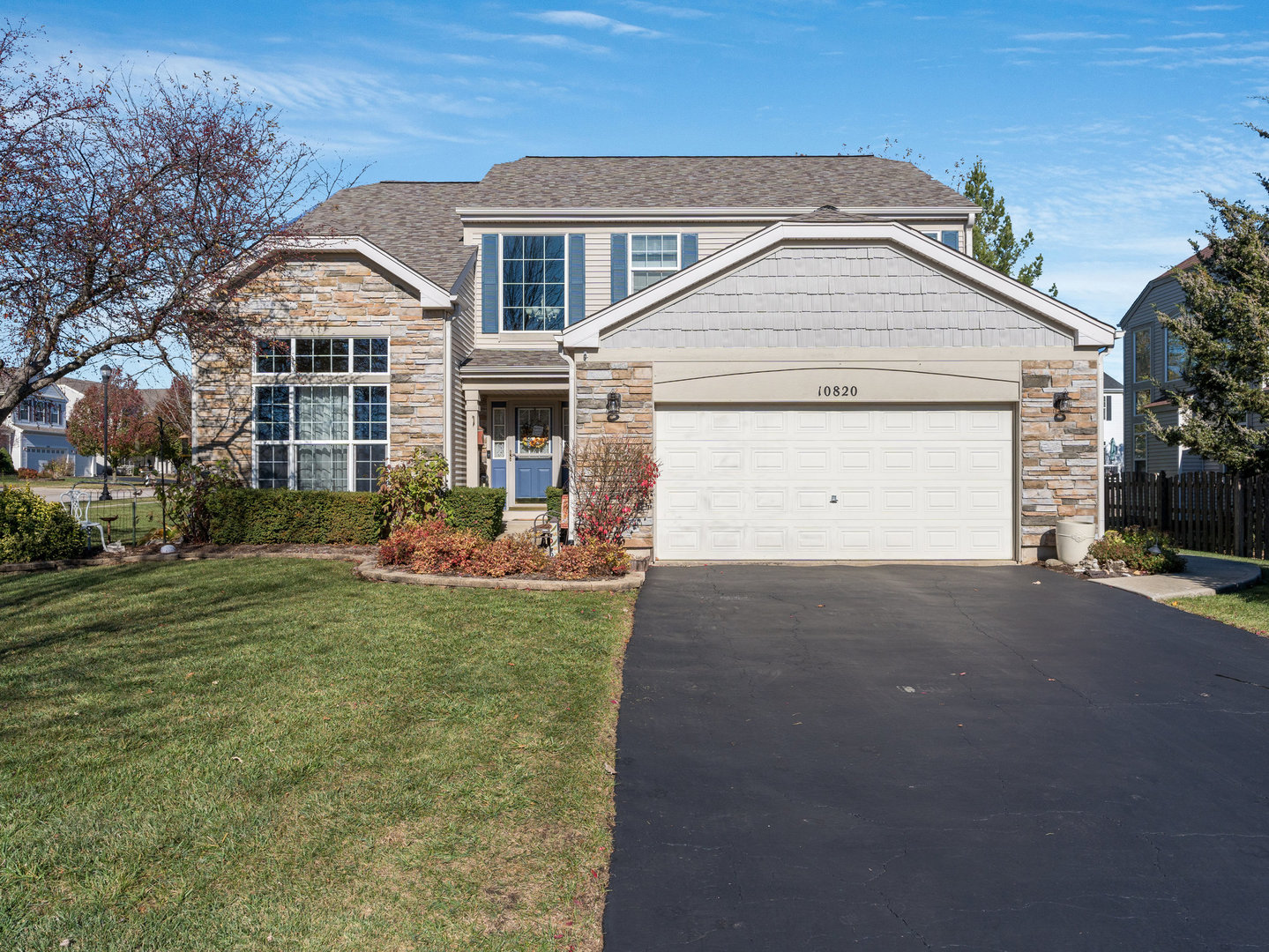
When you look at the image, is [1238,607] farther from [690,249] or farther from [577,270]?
[577,270]

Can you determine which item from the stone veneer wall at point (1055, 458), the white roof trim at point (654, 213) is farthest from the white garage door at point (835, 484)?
the white roof trim at point (654, 213)

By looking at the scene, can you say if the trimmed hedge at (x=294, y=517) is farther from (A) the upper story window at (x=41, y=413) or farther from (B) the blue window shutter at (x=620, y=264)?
(A) the upper story window at (x=41, y=413)

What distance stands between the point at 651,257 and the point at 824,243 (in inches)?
247

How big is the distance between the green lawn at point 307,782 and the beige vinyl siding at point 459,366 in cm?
780

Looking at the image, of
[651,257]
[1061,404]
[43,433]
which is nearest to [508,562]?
[1061,404]

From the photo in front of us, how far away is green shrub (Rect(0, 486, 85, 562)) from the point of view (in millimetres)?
12883

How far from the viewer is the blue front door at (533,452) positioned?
61.6 feet

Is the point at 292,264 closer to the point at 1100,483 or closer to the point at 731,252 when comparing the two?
the point at 731,252

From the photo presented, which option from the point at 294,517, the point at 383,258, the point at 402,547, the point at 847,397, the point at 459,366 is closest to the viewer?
the point at 402,547

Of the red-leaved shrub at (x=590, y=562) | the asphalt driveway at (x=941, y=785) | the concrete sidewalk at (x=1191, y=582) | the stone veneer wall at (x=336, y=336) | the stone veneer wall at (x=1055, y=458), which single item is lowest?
the asphalt driveway at (x=941, y=785)

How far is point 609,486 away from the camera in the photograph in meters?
12.7

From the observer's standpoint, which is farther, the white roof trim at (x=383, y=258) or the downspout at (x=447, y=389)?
the downspout at (x=447, y=389)

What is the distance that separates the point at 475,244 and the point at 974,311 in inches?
419

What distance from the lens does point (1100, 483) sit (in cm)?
1276
